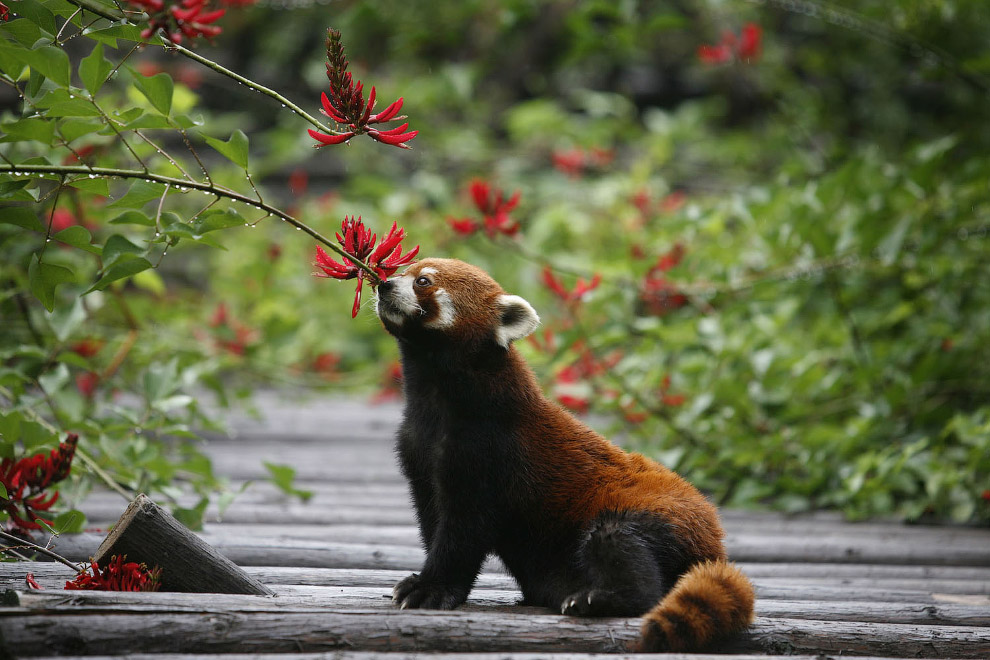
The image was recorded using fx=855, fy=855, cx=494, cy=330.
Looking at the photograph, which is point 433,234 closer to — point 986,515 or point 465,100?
point 465,100

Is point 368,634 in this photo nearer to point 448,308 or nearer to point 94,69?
point 448,308

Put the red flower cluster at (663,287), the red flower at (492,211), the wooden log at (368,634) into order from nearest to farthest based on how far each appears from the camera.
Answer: the wooden log at (368,634)
the red flower at (492,211)
the red flower cluster at (663,287)

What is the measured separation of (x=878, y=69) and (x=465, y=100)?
331 centimetres

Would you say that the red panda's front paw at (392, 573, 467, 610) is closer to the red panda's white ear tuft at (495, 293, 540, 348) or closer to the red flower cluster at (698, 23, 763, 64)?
the red panda's white ear tuft at (495, 293, 540, 348)

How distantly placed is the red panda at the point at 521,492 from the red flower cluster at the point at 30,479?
0.86 meters

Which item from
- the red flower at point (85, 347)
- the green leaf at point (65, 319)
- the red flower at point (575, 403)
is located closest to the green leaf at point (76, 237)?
the green leaf at point (65, 319)

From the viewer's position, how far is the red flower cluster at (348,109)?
1646 millimetres

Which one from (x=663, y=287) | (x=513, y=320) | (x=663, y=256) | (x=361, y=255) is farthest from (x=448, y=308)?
(x=663, y=256)

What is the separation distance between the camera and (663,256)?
4.26m

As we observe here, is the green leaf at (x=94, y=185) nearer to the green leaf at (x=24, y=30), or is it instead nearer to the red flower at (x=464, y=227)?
the green leaf at (x=24, y=30)

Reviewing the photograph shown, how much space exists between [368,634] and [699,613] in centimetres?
65

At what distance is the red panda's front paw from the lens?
1.82 metres

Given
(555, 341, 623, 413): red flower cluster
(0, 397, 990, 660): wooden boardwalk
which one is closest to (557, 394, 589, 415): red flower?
(555, 341, 623, 413): red flower cluster

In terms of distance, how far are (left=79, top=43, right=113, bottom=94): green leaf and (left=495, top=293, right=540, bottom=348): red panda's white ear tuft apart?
3.25 feet
